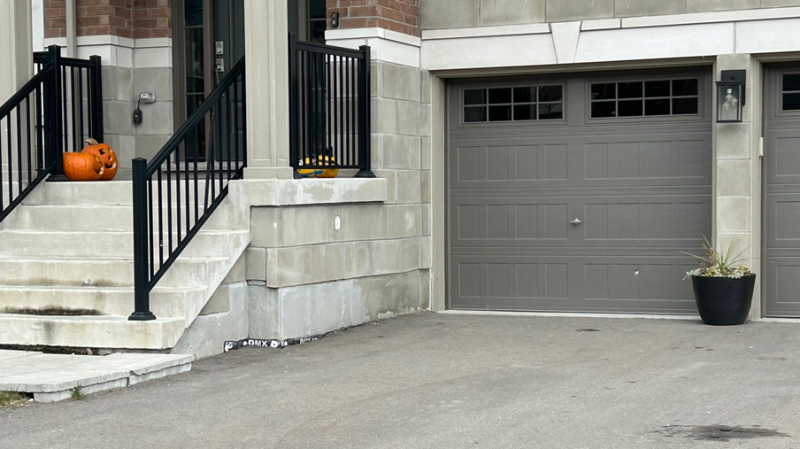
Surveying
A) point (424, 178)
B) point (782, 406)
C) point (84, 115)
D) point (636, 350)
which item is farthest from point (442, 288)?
point (782, 406)

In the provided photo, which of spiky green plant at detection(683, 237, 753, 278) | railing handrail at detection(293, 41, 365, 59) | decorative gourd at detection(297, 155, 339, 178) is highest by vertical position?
railing handrail at detection(293, 41, 365, 59)

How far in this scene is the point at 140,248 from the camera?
25.5 feet

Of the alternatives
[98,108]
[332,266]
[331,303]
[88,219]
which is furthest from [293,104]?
[98,108]

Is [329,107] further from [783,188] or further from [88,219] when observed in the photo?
[783,188]

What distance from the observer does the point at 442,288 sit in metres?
11.2

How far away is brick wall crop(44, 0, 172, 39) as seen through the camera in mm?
10883

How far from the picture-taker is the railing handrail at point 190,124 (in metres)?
8.06

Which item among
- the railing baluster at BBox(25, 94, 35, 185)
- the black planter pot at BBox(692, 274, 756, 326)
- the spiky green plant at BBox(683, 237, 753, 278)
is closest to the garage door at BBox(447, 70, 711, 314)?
the spiky green plant at BBox(683, 237, 753, 278)

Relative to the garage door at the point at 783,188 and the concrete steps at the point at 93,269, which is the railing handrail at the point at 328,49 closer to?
the concrete steps at the point at 93,269

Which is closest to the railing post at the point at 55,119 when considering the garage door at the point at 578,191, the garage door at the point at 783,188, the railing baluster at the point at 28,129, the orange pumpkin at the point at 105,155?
the railing baluster at the point at 28,129

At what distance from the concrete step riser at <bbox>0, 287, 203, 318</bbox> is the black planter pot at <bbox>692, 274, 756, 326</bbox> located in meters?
4.36

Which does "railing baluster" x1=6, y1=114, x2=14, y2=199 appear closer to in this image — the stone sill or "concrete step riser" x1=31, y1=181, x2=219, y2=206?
"concrete step riser" x1=31, y1=181, x2=219, y2=206

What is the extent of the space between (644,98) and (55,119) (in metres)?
5.41

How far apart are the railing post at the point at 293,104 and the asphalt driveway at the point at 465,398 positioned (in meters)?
1.55
